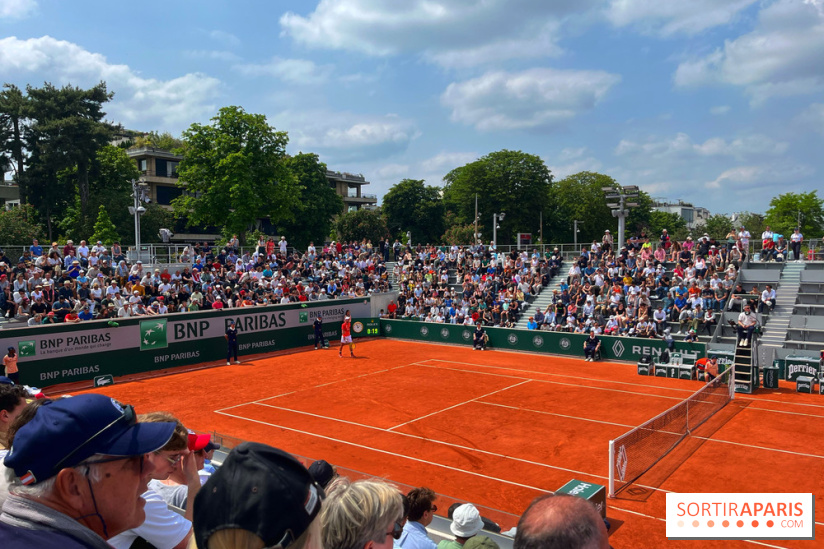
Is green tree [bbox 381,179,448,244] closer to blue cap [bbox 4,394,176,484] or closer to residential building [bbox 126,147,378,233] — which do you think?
residential building [bbox 126,147,378,233]

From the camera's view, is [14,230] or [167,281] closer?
[167,281]

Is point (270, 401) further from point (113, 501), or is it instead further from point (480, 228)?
point (480, 228)

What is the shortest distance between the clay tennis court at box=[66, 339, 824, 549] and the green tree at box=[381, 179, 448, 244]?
60220 millimetres

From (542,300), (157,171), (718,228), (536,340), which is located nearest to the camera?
(536,340)

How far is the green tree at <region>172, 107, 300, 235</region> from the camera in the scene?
4891cm

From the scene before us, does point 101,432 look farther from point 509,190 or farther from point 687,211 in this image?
point 687,211

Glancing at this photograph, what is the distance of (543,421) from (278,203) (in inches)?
1517

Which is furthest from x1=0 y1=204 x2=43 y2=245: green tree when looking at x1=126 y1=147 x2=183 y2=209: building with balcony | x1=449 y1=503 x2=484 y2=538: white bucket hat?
x1=449 y1=503 x2=484 y2=538: white bucket hat

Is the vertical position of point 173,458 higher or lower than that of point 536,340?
higher

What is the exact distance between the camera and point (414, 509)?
580 cm

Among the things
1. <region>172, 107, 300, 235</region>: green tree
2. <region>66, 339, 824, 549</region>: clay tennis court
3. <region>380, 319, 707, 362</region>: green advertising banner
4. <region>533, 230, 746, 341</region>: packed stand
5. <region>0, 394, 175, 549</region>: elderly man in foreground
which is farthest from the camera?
<region>172, 107, 300, 235</region>: green tree

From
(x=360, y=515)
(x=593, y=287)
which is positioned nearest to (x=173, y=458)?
(x=360, y=515)

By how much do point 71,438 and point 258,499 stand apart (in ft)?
2.64

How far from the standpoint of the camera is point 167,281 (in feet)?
97.3
